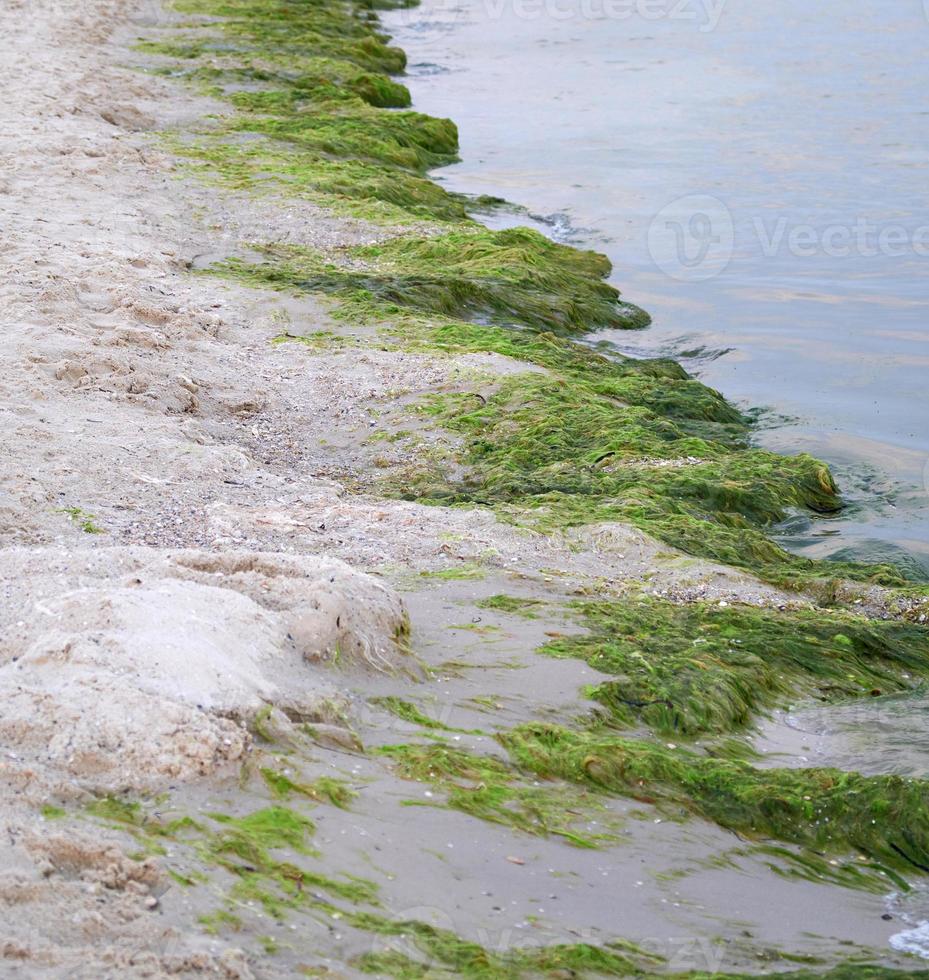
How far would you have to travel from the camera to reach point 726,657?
5074 mm

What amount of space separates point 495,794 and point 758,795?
91cm

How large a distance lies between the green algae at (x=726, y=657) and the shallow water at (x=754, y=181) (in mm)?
1387

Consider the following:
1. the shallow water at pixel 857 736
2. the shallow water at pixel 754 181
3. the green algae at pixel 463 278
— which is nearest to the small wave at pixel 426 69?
the shallow water at pixel 754 181

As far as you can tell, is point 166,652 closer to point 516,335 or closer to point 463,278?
point 516,335

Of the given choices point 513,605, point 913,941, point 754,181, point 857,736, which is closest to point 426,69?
point 754,181

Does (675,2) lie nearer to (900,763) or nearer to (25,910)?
(900,763)

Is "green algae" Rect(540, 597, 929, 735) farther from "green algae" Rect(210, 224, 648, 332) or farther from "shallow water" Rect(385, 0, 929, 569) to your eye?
"green algae" Rect(210, 224, 648, 332)

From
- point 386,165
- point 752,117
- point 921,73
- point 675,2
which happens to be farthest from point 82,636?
point 675,2

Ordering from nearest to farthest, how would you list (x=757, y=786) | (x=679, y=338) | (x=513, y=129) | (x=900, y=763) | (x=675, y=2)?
(x=757, y=786)
(x=900, y=763)
(x=679, y=338)
(x=513, y=129)
(x=675, y=2)

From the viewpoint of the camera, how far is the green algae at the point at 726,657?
4.65 metres

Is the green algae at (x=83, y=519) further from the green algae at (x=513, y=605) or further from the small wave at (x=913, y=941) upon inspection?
the small wave at (x=913, y=941)

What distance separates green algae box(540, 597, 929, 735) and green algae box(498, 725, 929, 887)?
0.33 meters

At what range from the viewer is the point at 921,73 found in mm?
19062

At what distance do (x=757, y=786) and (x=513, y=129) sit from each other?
13.6m
